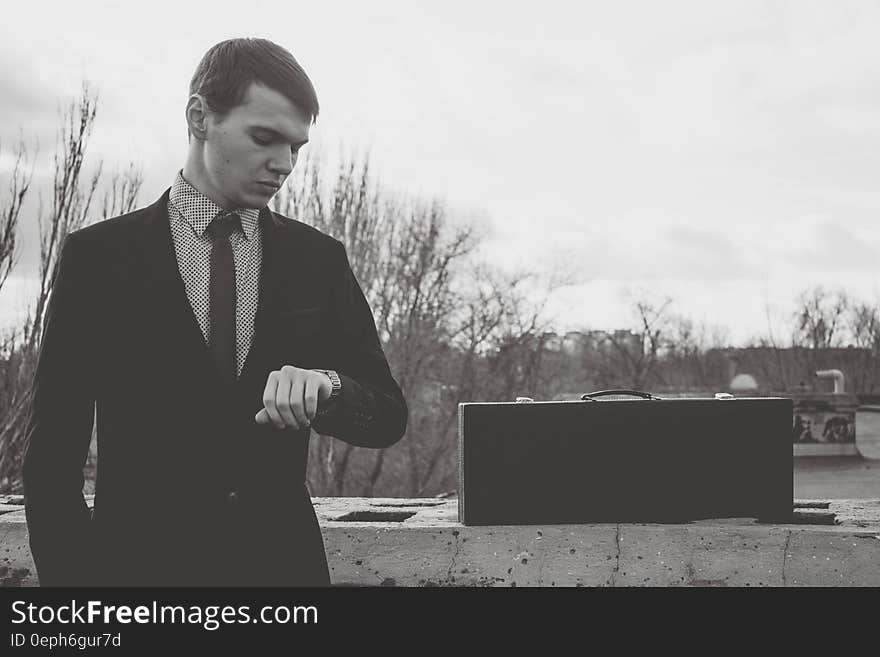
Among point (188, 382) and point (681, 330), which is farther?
point (681, 330)

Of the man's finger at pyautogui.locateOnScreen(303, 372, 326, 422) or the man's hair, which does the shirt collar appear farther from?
the man's finger at pyautogui.locateOnScreen(303, 372, 326, 422)

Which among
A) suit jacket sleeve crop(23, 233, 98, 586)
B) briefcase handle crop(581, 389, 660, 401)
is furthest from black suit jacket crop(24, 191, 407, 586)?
briefcase handle crop(581, 389, 660, 401)

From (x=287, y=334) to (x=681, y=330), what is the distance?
5866 cm

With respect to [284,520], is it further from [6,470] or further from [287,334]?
[6,470]

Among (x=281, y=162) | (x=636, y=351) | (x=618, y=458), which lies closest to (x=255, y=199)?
(x=281, y=162)

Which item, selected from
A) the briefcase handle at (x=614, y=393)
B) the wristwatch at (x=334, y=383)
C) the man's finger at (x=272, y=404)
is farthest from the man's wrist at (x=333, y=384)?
the briefcase handle at (x=614, y=393)

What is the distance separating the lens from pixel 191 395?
147 centimetres

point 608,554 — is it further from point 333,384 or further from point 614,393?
point 333,384

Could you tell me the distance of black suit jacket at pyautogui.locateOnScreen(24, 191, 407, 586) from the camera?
1.43 m

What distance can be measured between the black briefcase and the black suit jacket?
2917 millimetres

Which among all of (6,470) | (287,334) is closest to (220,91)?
(287,334)

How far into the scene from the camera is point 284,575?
1.51m

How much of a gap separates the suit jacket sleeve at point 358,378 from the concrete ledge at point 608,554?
10.1 feet

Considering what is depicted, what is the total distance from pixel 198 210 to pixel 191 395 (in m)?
0.30
